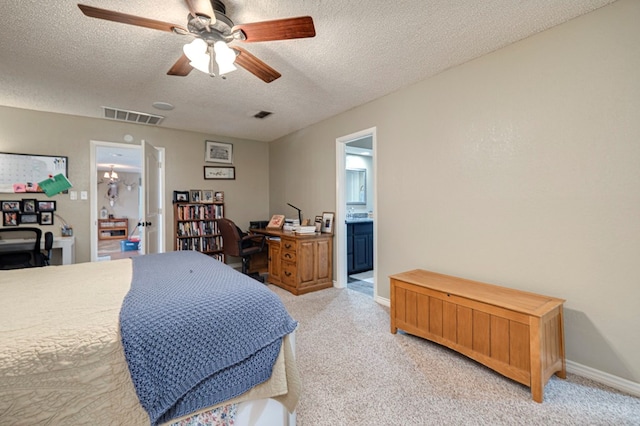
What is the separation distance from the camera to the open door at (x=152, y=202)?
3.41 meters

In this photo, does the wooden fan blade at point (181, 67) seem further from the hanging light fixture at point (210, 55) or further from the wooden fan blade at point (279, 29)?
the wooden fan blade at point (279, 29)

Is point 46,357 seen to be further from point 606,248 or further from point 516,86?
point 516,86

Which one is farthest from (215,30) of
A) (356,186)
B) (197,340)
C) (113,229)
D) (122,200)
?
(122,200)

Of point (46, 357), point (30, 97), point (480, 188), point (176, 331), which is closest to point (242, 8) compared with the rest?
point (176, 331)

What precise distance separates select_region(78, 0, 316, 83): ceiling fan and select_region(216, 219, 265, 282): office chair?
7.20ft

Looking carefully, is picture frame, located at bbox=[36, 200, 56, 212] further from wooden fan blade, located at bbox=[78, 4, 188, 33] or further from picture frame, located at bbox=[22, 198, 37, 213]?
wooden fan blade, located at bbox=[78, 4, 188, 33]

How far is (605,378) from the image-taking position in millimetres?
1778

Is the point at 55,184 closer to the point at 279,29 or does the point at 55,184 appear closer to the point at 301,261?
the point at 301,261

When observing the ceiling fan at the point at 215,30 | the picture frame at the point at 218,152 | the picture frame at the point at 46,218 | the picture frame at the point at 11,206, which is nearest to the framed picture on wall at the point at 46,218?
the picture frame at the point at 46,218

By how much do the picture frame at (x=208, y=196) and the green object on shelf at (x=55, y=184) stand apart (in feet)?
5.50

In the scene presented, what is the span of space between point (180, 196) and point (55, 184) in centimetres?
146

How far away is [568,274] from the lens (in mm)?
1914

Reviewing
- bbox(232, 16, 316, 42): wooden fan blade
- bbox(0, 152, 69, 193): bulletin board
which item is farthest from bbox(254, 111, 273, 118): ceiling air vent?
bbox(0, 152, 69, 193): bulletin board

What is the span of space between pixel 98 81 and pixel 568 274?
14.0ft
